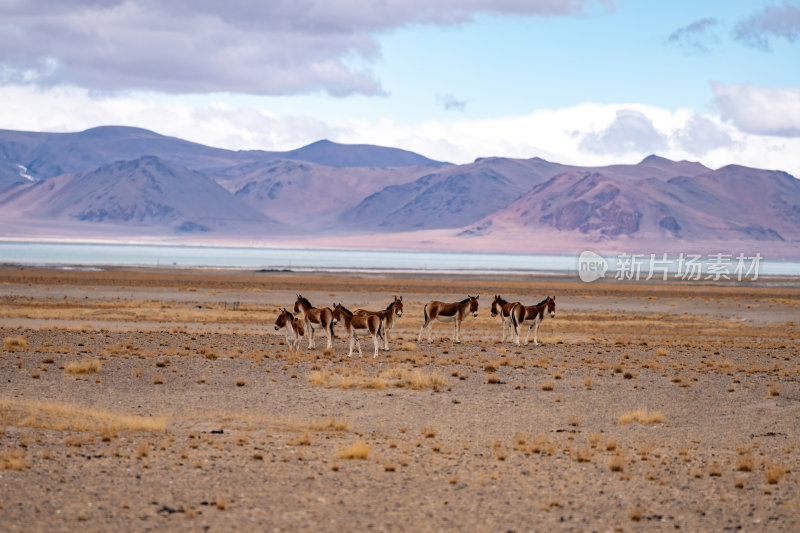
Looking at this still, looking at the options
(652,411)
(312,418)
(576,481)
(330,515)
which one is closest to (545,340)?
(652,411)

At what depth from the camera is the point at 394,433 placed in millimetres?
15344

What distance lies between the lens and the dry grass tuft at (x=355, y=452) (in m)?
13.1

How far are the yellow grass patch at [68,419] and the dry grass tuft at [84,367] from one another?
4518 mm

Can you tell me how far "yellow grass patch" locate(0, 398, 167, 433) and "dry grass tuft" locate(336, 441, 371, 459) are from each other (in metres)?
3.06

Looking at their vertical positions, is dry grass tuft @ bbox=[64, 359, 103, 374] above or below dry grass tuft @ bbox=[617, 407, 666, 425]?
below

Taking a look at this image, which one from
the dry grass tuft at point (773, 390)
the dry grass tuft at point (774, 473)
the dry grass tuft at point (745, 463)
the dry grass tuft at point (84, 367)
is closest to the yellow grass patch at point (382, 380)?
the dry grass tuft at point (84, 367)

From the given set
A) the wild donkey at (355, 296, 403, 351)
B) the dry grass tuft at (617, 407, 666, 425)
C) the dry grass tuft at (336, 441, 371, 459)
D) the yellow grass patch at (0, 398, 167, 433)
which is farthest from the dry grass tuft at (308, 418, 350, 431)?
the wild donkey at (355, 296, 403, 351)

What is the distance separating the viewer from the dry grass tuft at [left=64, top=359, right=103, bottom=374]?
20.8 metres

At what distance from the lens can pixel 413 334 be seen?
32.6 metres

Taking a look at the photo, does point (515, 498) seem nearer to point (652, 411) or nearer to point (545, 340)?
point (652, 411)

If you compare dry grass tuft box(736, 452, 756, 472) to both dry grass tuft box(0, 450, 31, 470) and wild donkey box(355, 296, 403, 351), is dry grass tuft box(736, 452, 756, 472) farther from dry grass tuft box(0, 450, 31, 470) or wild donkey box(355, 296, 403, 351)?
wild donkey box(355, 296, 403, 351)

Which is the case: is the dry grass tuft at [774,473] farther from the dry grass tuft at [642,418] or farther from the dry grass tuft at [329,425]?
the dry grass tuft at [329,425]

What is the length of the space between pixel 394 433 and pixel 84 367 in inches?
345

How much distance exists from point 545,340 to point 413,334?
456 centimetres
